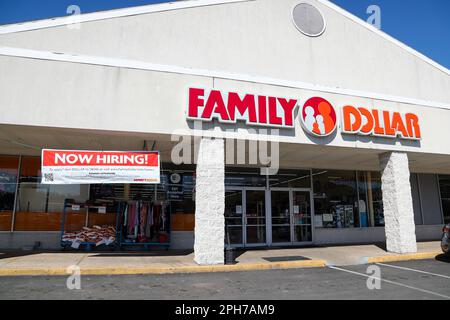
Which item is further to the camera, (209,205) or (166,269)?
(209,205)

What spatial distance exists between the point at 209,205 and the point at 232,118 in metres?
2.64

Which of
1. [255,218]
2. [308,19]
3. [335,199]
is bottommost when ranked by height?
[255,218]

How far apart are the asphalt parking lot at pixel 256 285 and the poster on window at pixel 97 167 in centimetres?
275

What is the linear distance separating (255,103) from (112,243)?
285 inches

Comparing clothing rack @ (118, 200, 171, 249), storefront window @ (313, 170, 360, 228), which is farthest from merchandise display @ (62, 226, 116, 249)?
storefront window @ (313, 170, 360, 228)

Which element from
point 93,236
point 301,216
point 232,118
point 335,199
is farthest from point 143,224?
point 335,199

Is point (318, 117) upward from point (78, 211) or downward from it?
upward

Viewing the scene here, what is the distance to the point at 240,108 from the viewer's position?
34.4 feet

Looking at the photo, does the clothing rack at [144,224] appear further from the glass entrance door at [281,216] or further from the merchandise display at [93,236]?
the glass entrance door at [281,216]

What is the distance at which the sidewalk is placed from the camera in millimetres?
8805

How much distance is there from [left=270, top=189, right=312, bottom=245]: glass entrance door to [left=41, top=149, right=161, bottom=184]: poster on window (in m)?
6.50

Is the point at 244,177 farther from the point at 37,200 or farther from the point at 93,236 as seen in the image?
the point at 37,200

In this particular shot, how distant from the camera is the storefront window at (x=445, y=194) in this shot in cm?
1856

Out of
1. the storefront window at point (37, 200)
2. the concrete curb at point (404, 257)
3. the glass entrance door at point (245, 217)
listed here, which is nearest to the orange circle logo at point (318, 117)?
the concrete curb at point (404, 257)
